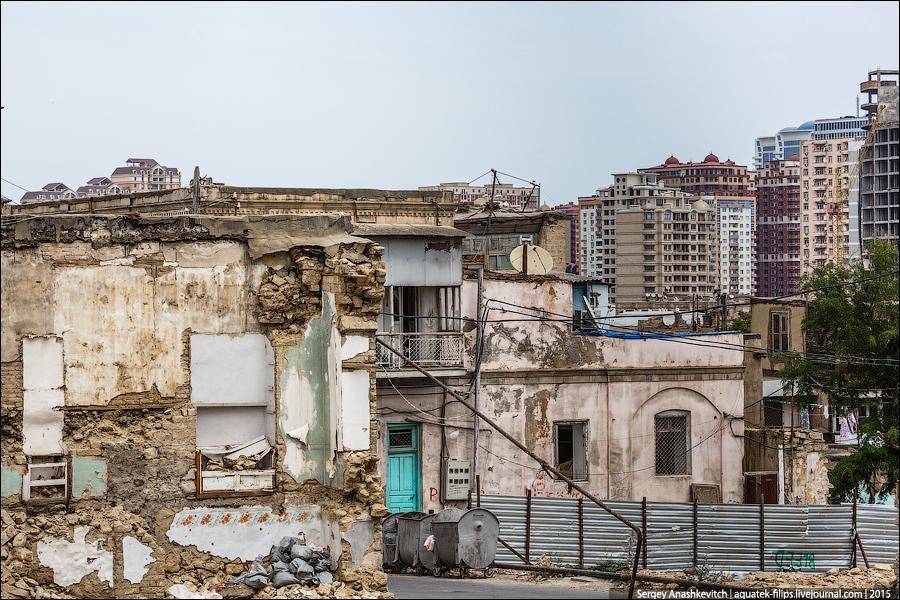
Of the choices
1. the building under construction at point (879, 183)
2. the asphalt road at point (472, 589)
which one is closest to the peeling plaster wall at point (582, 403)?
the asphalt road at point (472, 589)

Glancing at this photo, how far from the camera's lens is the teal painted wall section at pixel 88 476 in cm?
1509

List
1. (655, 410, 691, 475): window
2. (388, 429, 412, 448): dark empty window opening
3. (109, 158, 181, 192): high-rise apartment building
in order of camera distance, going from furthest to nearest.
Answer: (109, 158, 181, 192): high-rise apartment building, (655, 410, 691, 475): window, (388, 429, 412, 448): dark empty window opening

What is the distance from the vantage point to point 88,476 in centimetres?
1514

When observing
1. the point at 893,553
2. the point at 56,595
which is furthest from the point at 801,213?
the point at 56,595

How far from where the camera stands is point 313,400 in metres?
15.9

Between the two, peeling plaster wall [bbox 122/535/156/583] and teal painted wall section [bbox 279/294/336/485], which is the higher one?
teal painted wall section [bbox 279/294/336/485]

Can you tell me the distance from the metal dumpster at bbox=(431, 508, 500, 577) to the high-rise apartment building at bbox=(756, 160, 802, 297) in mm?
111493

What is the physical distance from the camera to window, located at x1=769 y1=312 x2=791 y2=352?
29875 millimetres

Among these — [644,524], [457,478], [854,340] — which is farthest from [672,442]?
[644,524]

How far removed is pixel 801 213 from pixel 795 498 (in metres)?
112

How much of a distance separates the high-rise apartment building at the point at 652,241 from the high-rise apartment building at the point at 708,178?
31.4 metres

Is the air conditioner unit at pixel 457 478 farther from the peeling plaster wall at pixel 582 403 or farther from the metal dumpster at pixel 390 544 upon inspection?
the metal dumpster at pixel 390 544

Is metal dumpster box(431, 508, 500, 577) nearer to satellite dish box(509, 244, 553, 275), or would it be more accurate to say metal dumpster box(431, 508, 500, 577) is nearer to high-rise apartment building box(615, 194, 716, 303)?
satellite dish box(509, 244, 553, 275)

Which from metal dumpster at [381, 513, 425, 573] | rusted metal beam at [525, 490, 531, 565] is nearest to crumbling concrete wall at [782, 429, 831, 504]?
rusted metal beam at [525, 490, 531, 565]
